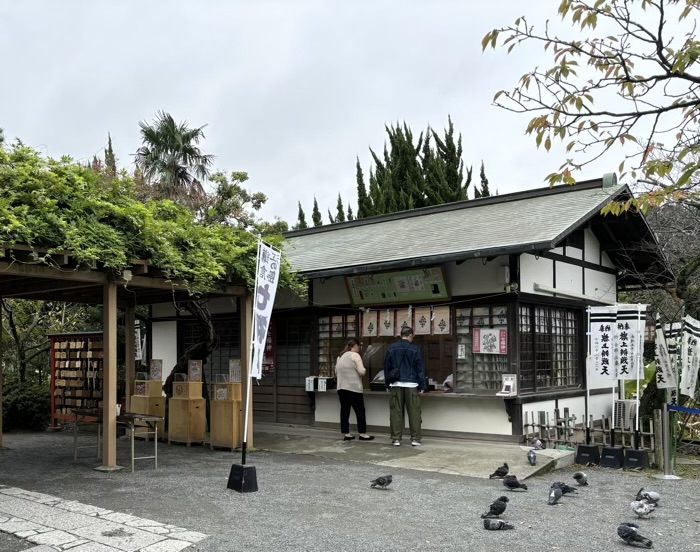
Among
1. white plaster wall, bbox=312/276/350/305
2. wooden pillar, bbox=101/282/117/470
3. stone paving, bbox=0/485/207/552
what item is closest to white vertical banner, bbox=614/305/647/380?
white plaster wall, bbox=312/276/350/305

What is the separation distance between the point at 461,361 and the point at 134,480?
5.45 meters

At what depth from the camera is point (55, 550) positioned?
4.89 meters

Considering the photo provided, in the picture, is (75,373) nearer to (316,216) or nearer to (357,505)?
(357,505)

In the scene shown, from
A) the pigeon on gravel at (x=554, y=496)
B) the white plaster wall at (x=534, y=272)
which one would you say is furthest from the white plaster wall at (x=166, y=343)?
the pigeon on gravel at (x=554, y=496)

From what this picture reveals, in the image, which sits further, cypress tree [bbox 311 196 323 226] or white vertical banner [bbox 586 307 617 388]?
cypress tree [bbox 311 196 323 226]

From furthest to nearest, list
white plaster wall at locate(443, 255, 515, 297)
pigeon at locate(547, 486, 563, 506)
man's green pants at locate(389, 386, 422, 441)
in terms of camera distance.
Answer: white plaster wall at locate(443, 255, 515, 297) → man's green pants at locate(389, 386, 422, 441) → pigeon at locate(547, 486, 563, 506)

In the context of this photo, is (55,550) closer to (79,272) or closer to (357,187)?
(79,272)

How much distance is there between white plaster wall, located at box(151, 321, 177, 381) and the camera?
15195 mm

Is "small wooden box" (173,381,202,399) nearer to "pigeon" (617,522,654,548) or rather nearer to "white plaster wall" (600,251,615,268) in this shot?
"pigeon" (617,522,654,548)

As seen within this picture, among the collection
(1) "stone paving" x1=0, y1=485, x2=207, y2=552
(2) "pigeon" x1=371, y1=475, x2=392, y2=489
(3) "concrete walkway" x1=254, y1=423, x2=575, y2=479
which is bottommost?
(3) "concrete walkway" x1=254, y1=423, x2=575, y2=479

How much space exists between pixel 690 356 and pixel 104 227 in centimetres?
739

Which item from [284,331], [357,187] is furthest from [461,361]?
[357,187]

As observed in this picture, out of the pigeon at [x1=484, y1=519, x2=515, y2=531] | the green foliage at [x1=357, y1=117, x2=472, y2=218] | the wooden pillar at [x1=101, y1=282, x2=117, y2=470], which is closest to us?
the pigeon at [x1=484, y1=519, x2=515, y2=531]

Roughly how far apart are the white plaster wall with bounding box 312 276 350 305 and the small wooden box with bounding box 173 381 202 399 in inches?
112
